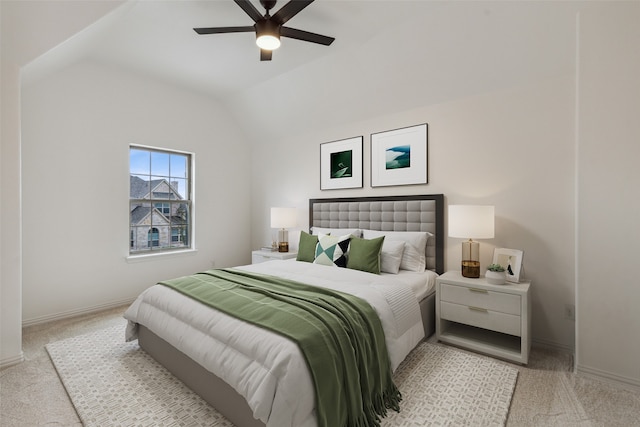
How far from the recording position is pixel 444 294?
265 cm

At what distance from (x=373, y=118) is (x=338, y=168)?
805mm

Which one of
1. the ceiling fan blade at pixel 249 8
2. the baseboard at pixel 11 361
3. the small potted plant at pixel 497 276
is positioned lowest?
the baseboard at pixel 11 361

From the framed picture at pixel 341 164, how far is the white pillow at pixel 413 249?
3.29 feet

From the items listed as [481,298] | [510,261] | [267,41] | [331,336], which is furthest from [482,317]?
[267,41]

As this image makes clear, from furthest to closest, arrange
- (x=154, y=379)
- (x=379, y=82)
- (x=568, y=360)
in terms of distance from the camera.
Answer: (x=379, y=82) → (x=568, y=360) → (x=154, y=379)

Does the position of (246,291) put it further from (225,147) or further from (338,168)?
(225,147)

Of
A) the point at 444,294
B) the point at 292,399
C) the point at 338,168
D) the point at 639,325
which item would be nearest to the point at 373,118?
the point at 338,168

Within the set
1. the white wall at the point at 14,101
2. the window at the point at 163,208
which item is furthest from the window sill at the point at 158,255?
the white wall at the point at 14,101

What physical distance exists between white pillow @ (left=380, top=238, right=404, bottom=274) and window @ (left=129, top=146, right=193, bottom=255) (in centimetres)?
306

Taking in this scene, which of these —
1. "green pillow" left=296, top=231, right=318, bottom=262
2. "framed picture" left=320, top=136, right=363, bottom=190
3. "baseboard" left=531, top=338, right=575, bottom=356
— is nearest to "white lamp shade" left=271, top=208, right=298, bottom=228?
"framed picture" left=320, top=136, right=363, bottom=190

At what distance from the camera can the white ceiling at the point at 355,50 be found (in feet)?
8.07

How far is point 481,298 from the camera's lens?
8.06 feet

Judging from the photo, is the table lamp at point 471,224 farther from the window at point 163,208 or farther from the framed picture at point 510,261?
the window at point 163,208

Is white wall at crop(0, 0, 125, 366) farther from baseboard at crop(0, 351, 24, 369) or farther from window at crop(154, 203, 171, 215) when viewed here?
window at crop(154, 203, 171, 215)
